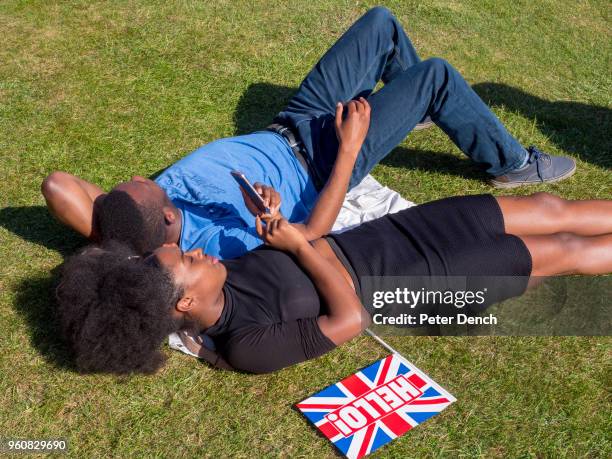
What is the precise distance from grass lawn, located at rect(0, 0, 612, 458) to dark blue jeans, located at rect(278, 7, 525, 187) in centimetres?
50

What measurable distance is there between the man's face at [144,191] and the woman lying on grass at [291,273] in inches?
17.1

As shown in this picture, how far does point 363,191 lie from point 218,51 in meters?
2.58

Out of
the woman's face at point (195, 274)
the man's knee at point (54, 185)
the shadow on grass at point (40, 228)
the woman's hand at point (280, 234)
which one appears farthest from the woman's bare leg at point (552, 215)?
the shadow on grass at point (40, 228)

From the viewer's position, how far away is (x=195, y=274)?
11.3 feet

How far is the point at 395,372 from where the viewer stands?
375 cm

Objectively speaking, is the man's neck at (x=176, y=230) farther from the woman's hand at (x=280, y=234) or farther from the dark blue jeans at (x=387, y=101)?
the dark blue jeans at (x=387, y=101)

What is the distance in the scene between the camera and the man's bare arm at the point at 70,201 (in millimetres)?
4062

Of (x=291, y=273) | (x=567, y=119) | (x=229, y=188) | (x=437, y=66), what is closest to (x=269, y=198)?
(x=291, y=273)

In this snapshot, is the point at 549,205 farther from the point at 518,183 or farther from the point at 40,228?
the point at 40,228

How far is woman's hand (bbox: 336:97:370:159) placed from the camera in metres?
4.29

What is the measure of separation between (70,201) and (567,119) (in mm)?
4400

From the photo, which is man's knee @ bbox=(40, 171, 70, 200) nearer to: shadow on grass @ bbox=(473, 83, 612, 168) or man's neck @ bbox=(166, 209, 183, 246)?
man's neck @ bbox=(166, 209, 183, 246)

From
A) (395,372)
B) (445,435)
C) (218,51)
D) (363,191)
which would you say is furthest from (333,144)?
(218,51)

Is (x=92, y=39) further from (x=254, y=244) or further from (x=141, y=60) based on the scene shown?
(x=254, y=244)
